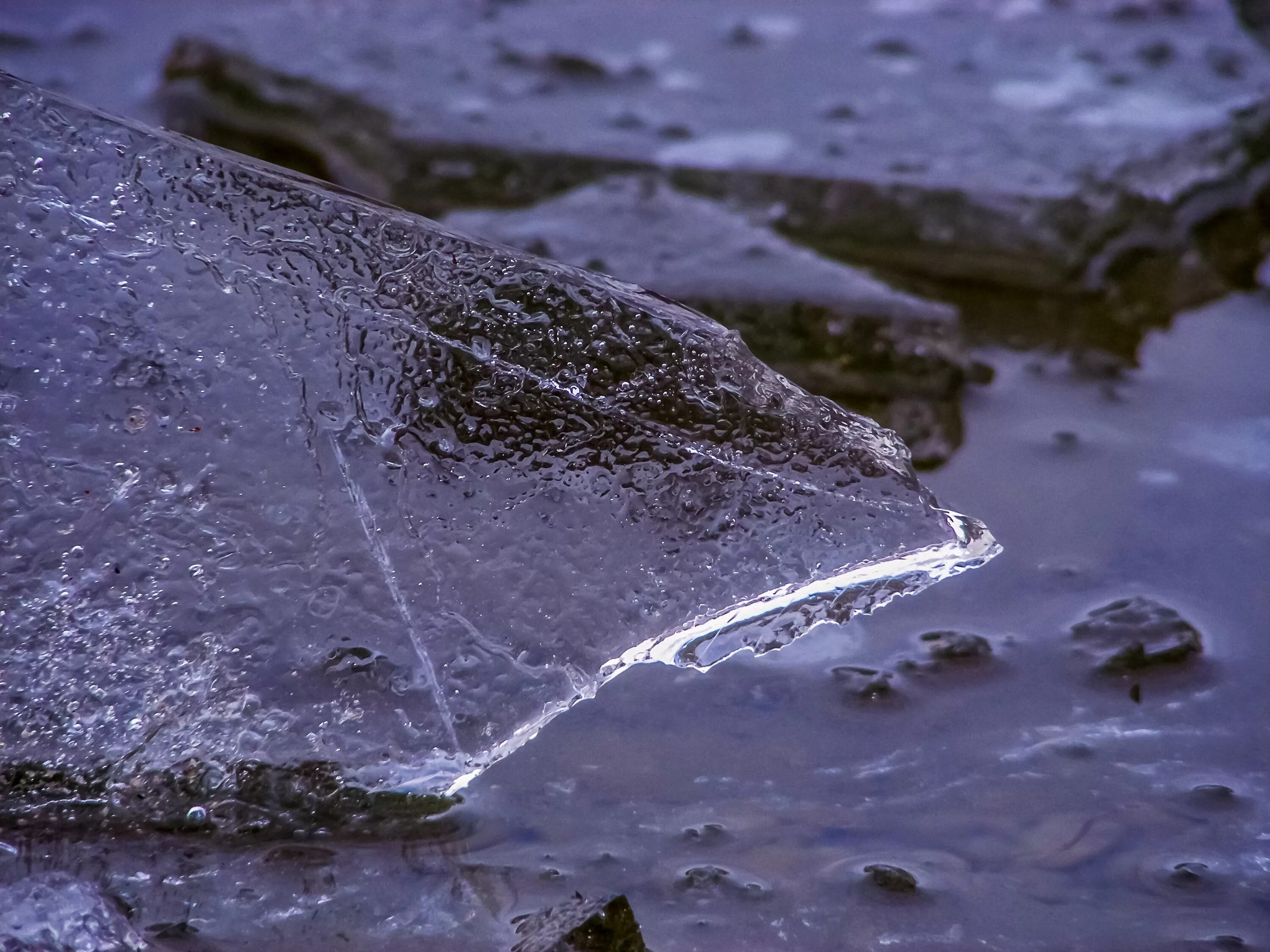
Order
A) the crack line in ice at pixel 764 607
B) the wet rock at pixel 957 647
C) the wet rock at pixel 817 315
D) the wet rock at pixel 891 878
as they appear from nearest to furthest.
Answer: the wet rock at pixel 891 878 → the crack line in ice at pixel 764 607 → the wet rock at pixel 957 647 → the wet rock at pixel 817 315

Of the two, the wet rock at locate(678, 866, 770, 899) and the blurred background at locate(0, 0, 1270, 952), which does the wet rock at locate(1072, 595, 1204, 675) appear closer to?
the blurred background at locate(0, 0, 1270, 952)

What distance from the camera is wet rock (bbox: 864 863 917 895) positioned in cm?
126

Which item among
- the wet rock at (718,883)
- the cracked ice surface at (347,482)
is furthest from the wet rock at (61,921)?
the wet rock at (718,883)

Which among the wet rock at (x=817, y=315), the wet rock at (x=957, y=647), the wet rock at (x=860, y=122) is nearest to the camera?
the wet rock at (x=957, y=647)

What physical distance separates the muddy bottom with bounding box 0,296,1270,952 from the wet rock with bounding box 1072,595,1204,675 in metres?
0.01

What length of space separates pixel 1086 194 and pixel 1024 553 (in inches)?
33.3

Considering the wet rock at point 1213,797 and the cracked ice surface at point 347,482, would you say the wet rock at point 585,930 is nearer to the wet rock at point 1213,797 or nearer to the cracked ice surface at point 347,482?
the cracked ice surface at point 347,482

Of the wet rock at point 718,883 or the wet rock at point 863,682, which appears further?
the wet rock at point 863,682

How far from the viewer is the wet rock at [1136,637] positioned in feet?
4.80

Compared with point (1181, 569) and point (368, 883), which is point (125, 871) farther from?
point (1181, 569)

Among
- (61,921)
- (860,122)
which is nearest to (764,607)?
(61,921)

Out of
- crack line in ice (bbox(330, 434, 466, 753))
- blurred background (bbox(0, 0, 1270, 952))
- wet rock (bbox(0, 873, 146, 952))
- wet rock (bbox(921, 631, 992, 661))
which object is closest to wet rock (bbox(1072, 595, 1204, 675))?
blurred background (bbox(0, 0, 1270, 952))

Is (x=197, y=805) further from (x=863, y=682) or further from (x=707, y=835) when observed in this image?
(x=863, y=682)

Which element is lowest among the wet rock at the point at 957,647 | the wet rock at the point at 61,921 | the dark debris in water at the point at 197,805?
the wet rock at the point at 61,921
